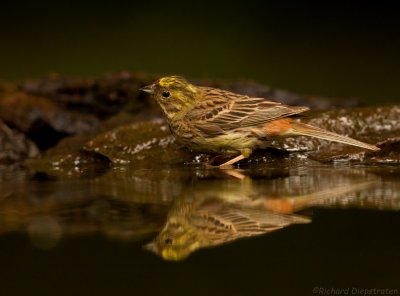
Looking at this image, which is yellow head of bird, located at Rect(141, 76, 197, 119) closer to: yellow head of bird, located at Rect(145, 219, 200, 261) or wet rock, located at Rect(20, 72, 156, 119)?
wet rock, located at Rect(20, 72, 156, 119)

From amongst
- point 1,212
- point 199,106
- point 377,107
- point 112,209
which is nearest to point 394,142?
point 377,107

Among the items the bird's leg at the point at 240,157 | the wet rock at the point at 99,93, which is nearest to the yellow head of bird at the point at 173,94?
the bird's leg at the point at 240,157

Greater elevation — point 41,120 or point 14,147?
point 41,120

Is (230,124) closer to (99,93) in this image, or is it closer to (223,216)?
(223,216)

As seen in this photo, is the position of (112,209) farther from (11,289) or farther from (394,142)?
(394,142)

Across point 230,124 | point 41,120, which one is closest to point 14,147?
point 41,120

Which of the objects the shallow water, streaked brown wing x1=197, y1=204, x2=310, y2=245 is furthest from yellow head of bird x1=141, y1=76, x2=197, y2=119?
streaked brown wing x1=197, y1=204, x2=310, y2=245
